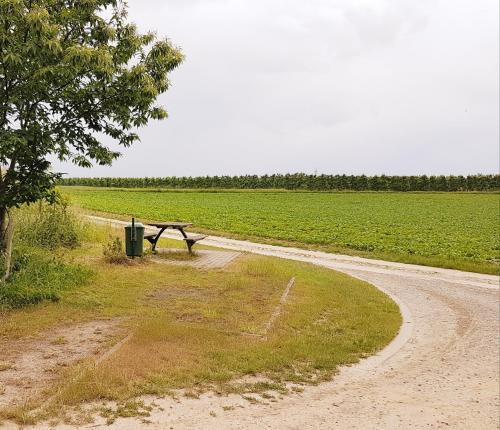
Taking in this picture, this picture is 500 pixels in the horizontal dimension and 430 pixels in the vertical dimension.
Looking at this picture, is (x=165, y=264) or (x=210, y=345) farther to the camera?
(x=165, y=264)

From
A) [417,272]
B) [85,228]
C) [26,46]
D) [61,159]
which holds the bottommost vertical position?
[417,272]

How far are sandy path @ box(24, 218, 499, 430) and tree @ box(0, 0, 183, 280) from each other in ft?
16.3

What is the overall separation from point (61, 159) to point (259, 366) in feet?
19.9

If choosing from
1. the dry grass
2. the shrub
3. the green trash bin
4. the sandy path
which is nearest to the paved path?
the green trash bin

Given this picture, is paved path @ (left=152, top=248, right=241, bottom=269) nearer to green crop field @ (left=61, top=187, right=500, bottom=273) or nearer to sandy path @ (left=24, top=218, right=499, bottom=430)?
green crop field @ (left=61, top=187, right=500, bottom=273)

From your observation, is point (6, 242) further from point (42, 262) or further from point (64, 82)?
point (64, 82)

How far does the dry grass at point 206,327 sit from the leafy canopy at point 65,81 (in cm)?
259

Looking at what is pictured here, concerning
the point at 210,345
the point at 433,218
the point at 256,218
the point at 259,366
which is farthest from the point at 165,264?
the point at 433,218

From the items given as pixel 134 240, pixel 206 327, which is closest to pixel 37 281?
pixel 206 327

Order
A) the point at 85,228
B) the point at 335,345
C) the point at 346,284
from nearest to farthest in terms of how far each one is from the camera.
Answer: the point at 335,345
the point at 346,284
the point at 85,228

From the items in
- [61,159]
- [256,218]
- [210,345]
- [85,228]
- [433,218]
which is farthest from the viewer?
[433,218]

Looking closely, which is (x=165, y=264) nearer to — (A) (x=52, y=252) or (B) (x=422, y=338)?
(A) (x=52, y=252)

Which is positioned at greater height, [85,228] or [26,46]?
[26,46]

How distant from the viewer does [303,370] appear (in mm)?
6184
